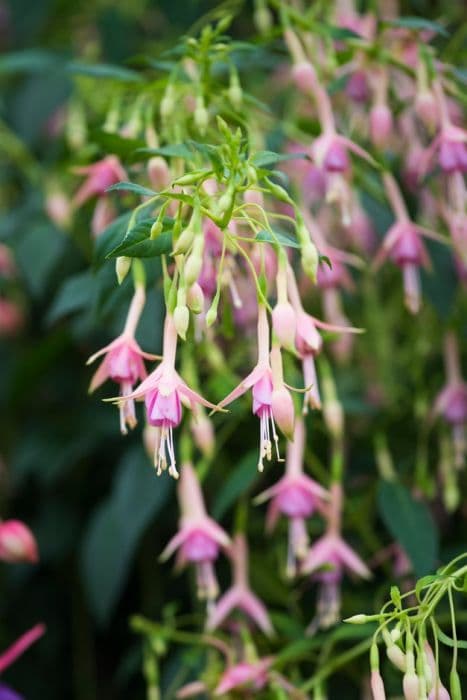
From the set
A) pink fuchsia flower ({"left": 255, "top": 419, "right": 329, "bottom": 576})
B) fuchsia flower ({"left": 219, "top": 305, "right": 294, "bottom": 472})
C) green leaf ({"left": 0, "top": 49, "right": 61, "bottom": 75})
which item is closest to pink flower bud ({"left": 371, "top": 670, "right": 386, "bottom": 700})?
fuchsia flower ({"left": 219, "top": 305, "right": 294, "bottom": 472})

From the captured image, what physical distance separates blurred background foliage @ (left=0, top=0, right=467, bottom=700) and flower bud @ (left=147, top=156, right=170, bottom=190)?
69 millimetres

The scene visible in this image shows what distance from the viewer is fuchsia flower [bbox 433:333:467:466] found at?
0.86 m

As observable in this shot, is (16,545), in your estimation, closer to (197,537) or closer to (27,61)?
(197,537)

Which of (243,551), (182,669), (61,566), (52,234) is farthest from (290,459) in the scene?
(61,566)

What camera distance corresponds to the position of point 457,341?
944 mm

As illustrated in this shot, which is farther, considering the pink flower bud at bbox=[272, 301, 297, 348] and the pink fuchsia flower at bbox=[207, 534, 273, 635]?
the pink fuchsia flower at bbox=[207, 534, 273, 635]

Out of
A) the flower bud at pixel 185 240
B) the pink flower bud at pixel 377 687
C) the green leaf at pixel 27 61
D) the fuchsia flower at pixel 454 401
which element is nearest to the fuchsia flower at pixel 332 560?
the fuchsia flower at pixel 454 401

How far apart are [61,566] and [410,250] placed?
66cm

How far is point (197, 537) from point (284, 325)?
0.27 metres

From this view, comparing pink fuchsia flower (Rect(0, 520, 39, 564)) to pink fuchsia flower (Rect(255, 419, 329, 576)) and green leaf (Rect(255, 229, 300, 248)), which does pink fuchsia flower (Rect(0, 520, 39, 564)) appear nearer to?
pink fuchsia flower (Rect(255, 419, 329, 576))

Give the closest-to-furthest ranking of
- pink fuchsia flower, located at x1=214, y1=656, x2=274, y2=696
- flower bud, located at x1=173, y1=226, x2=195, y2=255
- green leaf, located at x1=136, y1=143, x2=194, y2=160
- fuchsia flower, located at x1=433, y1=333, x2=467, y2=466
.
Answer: flower bud, located at x1=173, y1=226, x2=195, y2=255, green leaf, located at x1=136, y1=143, x2=194, y2=160, pink fuchsia flower, located at x1=214, y1=656, x2=274, y2=696, fuchsia flower, located at x1=433, y1=333, x2=467, y2=466

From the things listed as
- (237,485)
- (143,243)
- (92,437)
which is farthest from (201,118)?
(92,437)

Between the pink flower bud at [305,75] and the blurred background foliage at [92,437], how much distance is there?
18 centimetres

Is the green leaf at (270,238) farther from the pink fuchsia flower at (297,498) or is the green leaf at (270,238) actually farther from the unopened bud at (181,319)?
the pink fuchsia flower at (297,498)
